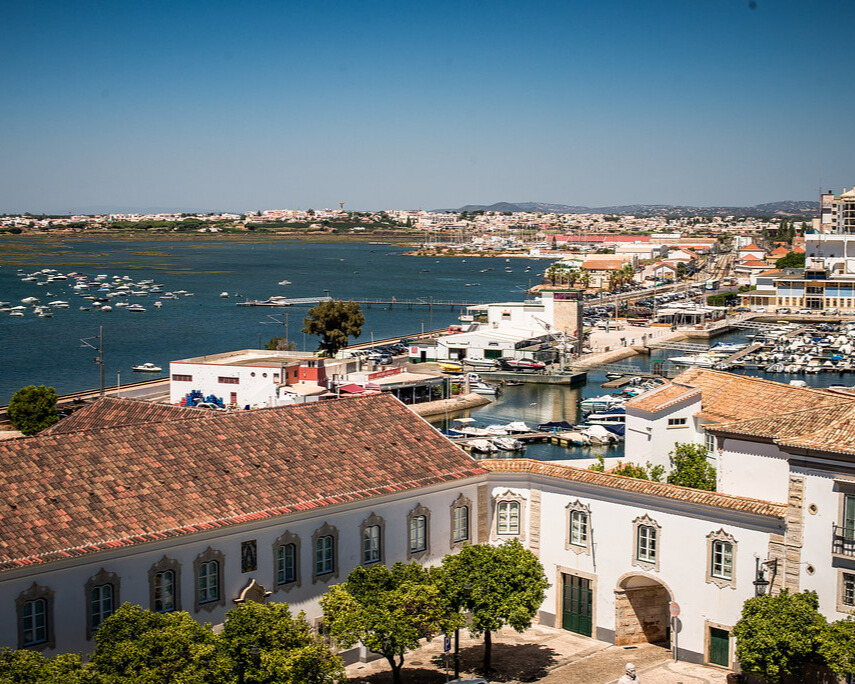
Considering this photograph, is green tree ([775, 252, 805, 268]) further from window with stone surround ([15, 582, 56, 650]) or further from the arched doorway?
window with stone surround ([15, 582, 56, 650])

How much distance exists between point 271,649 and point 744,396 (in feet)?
38.9

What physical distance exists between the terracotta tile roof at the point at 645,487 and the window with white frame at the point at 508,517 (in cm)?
62

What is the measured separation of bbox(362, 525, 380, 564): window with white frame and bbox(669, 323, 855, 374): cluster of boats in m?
47.1

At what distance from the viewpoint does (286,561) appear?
51.7ft

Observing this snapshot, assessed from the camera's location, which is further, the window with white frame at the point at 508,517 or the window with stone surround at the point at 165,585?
the window with white frame at the point at 508,517

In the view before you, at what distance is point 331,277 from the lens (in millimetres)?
140250

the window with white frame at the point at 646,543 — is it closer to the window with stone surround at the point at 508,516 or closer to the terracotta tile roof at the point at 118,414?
the window with stone surround at the point at 508,516

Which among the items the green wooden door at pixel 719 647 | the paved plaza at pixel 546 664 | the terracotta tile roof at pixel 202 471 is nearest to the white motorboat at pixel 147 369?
the terracotta tile roof at pixel 202 471

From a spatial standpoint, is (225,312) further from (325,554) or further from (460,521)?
(325,554)

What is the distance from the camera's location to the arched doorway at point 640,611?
1716cm

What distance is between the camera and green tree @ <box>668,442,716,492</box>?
65.6 ft

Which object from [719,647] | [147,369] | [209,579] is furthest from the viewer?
[147,369]

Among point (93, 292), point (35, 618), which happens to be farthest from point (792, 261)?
point (35, 618)

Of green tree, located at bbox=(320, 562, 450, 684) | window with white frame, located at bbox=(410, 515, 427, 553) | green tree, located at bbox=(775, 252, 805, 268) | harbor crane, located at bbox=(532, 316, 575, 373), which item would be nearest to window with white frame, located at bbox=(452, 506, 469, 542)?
window with white frame, located at bbox=(410, 515, 427, 553)
